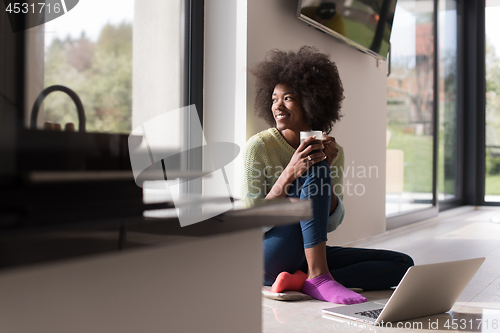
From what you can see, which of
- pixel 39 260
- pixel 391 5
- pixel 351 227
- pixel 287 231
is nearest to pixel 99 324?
pixel 39 260

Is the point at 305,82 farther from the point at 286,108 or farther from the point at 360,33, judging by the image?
the point at 360,33

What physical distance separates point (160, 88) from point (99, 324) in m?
1.29

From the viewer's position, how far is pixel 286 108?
5.89ft

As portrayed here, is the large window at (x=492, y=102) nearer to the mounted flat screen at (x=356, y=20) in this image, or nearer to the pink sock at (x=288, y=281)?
the mounted flat screen at (x=356, y=20)

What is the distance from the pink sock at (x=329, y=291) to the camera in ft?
4.94

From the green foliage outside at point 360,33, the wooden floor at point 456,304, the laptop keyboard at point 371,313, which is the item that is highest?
the green foliage outside at point 360,33

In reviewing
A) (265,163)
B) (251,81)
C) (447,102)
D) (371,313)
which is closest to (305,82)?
(251,81)

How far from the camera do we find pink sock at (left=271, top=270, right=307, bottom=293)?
5.24 feet

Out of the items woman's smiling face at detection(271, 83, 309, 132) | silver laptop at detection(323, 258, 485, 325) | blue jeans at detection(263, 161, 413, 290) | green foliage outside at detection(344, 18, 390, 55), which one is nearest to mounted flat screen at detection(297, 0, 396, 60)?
green foliage outside at detection(344, 18, 390, 55)

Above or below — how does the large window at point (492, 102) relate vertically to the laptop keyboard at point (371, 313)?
above

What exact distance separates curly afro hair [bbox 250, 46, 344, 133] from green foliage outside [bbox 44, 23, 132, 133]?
526 millimetres

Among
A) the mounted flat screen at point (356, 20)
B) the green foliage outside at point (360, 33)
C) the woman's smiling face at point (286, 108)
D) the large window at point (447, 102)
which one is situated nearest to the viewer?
the woman's smiling face at point (286, 108)

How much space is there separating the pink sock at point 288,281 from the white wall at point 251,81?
18.2 inches

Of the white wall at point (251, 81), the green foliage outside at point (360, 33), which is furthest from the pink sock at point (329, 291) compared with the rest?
the green foliage outside at point (360, 33)
